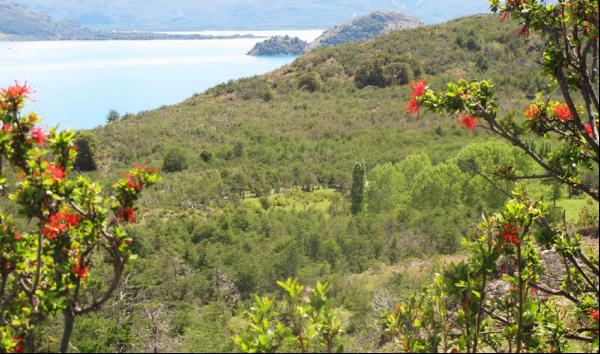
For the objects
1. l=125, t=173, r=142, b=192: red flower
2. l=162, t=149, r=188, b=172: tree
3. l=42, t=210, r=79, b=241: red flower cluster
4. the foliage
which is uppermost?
l=125, t=173, r=142, b=192: red flower

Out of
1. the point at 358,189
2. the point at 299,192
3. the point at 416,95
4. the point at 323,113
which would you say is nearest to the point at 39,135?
the point at 416,95

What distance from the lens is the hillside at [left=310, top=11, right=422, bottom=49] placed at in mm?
176925

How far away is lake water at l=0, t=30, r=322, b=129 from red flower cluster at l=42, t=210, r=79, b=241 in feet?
131

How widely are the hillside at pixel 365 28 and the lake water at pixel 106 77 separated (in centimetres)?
6924

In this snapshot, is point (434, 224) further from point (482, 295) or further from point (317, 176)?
point (482, 295)

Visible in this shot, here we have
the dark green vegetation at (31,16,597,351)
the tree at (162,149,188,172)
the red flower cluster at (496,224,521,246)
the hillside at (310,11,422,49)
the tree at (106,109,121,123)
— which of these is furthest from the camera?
the hillside at (310,11,422,49)

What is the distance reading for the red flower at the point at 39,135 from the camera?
376 centimetres

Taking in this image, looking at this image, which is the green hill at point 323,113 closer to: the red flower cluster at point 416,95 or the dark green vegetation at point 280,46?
the red flower cluster at point 416,95

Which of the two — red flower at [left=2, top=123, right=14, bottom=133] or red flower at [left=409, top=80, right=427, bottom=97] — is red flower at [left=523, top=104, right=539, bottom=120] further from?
red flower at [left=2, top=123, right=14, bottom=133]

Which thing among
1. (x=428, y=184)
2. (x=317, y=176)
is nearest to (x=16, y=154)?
(x=428, y=184)

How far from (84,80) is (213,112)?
29052mm

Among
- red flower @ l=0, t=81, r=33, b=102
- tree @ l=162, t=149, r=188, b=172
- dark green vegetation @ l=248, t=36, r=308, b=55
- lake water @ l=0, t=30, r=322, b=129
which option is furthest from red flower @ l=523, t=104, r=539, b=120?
dark green vegetation @ l=248, t=36, r=308, b=55

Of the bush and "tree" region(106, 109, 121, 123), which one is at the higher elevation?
the bush

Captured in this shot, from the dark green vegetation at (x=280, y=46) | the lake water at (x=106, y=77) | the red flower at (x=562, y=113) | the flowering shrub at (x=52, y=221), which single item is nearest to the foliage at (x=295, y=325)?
the flowering shrub at (x=52, y=221)
